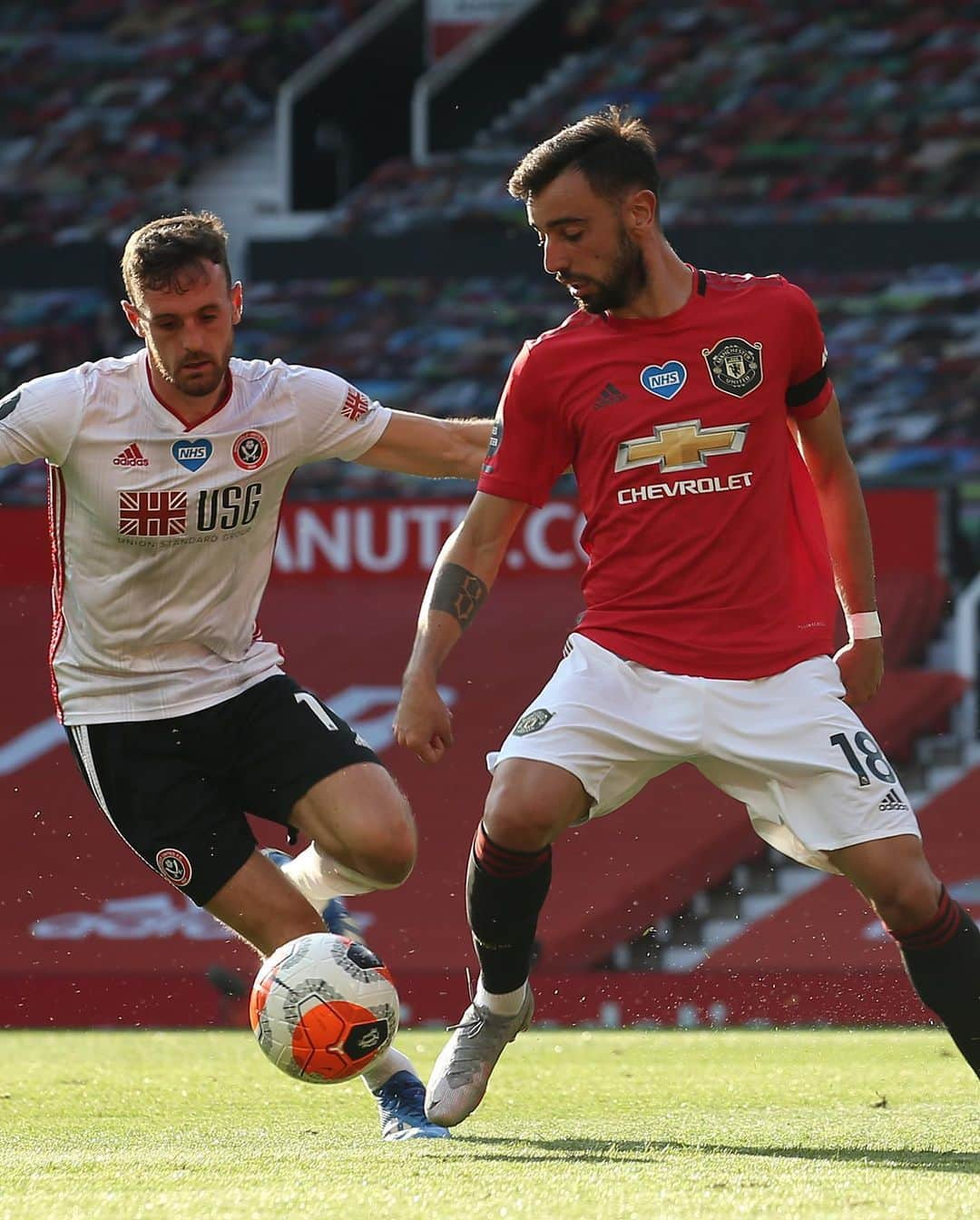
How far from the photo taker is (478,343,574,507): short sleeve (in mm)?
4672

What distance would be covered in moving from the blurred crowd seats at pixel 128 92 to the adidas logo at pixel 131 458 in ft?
41.6

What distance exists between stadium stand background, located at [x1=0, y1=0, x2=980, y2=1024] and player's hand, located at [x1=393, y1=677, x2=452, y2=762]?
4970 mm

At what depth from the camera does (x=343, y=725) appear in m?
5.31

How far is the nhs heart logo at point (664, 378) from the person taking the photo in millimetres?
4617

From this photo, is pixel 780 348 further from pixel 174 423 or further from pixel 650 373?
pixel 174 423

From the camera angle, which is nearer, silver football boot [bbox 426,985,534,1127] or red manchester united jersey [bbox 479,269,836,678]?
red manchester united jersey [bbox 479,269,836,678]

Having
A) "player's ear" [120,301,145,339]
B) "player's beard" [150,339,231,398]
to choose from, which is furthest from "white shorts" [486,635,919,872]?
"player's ear" [120,301,145,339]

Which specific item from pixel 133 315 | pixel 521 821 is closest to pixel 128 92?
pixel 133 315

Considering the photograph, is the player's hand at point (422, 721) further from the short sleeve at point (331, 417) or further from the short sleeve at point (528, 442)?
the short sleeve at point (331, 417)

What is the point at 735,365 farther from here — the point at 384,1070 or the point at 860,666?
the point at 384,1070

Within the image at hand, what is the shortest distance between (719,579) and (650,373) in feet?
1.68

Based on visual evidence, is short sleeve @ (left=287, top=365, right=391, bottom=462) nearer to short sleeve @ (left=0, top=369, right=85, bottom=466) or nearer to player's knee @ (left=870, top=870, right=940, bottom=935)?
short sleeve @ (left=0, top=369, right=85, bottom=466)

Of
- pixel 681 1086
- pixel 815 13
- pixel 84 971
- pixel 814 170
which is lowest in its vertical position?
pixel 84 971

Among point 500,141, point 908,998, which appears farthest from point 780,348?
point 500,141
